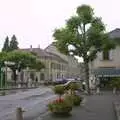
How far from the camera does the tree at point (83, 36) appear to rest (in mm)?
46156

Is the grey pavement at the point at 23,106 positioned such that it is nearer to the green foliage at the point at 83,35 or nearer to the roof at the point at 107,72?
the green foliage at the point at 83,35

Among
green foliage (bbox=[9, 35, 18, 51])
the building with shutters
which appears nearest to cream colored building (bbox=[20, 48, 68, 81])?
green foliage (bbox=[9, 35, 18, 51])

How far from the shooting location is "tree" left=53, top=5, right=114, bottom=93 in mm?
46156

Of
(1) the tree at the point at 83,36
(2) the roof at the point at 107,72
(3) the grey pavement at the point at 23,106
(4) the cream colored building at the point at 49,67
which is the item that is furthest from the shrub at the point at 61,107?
(4) the cream colored building at the point at 49,67

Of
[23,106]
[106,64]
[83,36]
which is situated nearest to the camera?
[23,106]

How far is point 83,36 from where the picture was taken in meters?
46.9

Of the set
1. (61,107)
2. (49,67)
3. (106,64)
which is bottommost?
(61,107)

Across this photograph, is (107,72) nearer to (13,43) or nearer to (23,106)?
(23,106)

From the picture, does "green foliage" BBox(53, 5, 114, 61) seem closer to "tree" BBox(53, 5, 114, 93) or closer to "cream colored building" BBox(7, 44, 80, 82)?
"tree" BBox(53, 5, 114, 93)

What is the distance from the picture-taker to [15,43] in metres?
146

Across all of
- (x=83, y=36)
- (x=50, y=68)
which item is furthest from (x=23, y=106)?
(x=50, y=68)

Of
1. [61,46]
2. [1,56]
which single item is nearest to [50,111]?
[61,46]

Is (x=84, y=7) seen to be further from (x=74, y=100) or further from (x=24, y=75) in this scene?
(x=24, y=75)

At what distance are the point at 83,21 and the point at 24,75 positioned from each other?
74.2 meters
